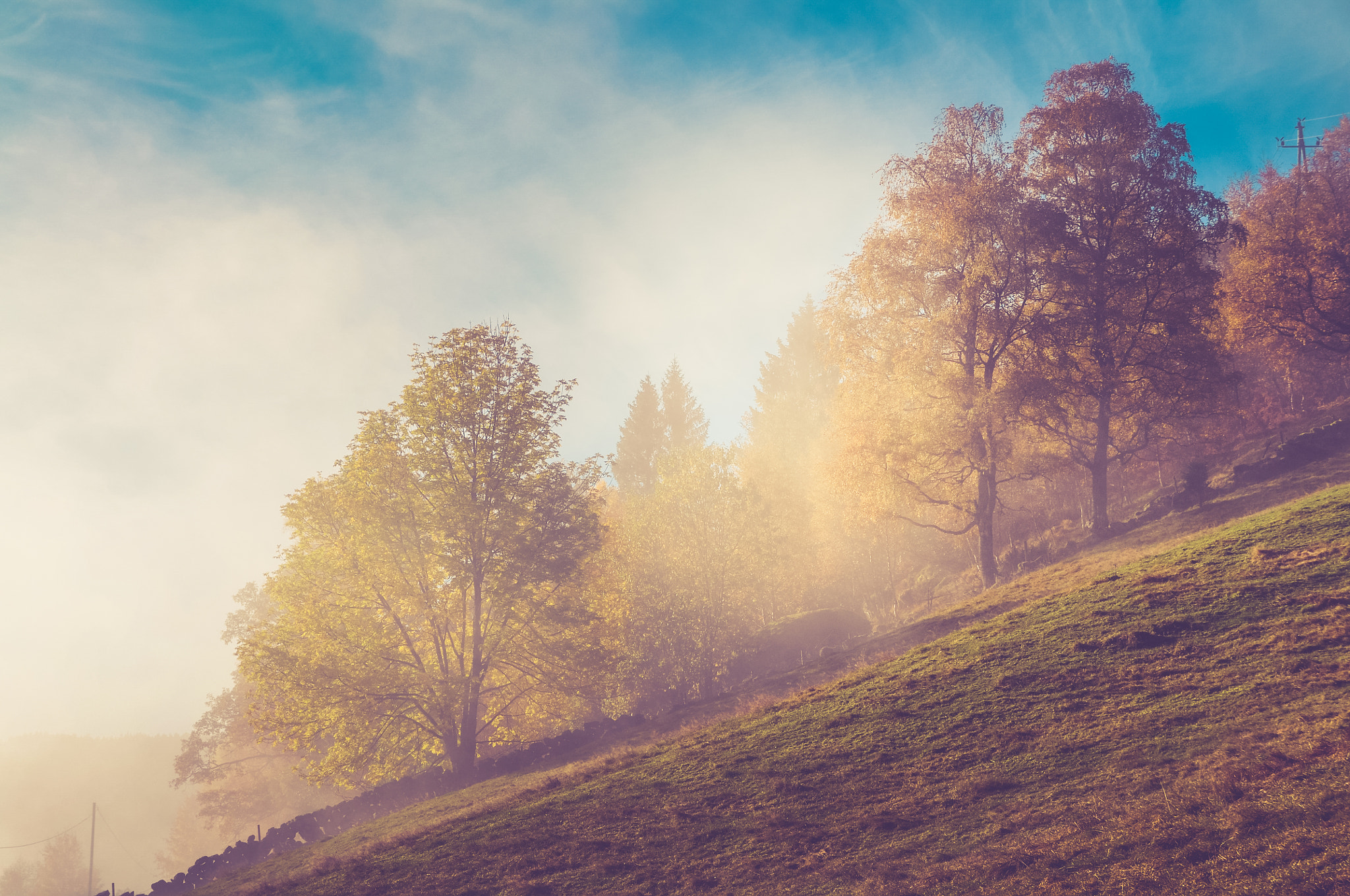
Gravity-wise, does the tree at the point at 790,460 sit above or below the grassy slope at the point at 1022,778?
above

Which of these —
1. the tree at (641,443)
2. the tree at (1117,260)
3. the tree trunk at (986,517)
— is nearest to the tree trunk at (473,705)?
the tree trunk at (986,517)

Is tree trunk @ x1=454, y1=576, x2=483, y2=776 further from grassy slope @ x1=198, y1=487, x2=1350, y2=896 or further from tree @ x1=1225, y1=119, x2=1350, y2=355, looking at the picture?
tree @ x1=1225, y1=119, x2=1350, y2=355

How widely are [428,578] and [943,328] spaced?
2169 cm

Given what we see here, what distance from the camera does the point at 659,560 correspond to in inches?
1313

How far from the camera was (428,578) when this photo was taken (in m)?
22.0

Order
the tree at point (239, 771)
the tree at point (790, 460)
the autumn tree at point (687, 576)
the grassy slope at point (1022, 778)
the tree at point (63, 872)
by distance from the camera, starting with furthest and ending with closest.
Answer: the tree at point (63, 872)
the tree at point (790, 460)
the tree at point (239, 771)
the autumn tree at point (687, 576)
the grassy slope at point (1022, 778)

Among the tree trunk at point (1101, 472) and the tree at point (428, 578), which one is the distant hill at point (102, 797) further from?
the tree trunk at point (1101, 472)

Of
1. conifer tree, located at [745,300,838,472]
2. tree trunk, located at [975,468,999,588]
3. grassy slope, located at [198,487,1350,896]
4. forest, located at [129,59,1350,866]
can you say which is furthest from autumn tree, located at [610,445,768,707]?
conifer tree, located at [745,300,838,472]

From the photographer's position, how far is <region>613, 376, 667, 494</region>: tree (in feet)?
241

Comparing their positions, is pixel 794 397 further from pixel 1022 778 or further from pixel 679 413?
pixel 1022 778

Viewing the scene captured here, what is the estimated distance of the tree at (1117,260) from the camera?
22.8 m

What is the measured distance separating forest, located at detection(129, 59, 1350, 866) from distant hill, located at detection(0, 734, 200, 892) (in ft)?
291

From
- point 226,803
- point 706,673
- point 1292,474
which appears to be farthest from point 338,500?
point 226,803

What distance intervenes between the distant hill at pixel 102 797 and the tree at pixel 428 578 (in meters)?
88.3
